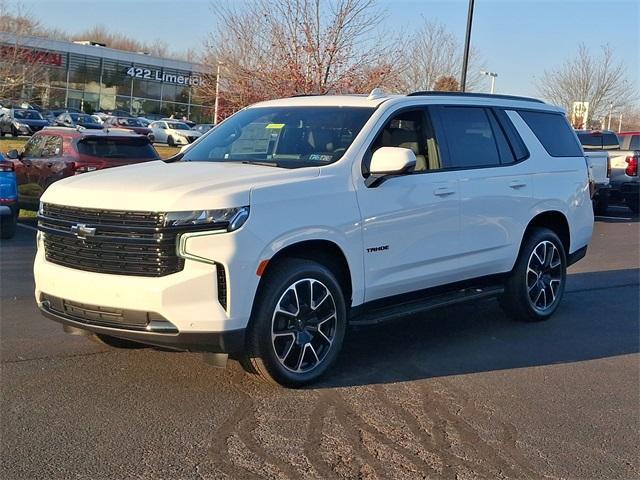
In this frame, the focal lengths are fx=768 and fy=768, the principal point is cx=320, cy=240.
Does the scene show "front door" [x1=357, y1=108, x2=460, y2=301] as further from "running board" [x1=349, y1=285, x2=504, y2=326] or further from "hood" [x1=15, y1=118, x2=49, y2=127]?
"hood" [x1=15, y1=118, x2=49, y2=127]

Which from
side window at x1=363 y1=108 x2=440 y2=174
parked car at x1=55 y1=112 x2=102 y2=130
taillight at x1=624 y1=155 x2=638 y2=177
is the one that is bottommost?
side window at x1=363 y1=108 x2=440 y2=174

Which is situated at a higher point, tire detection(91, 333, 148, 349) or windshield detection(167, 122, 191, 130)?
windshield detection(167, 122, 191, 130)

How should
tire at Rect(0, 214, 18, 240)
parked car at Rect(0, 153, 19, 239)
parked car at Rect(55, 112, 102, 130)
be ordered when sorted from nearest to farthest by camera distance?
parked car at Rect(0, 153, 19, 239)
tire at Rect(0, 214, 18, 240)
parked car at Rect(55, 112, 102, 130)

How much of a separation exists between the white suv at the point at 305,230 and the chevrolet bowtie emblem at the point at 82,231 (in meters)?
0.01

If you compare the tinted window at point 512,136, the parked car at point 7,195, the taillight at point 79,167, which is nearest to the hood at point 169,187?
the tinted window at point 512,136

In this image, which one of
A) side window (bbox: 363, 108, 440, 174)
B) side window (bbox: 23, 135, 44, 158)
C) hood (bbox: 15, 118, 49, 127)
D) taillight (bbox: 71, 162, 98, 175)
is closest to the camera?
side window (bbox: 363, 108, 440, 174)

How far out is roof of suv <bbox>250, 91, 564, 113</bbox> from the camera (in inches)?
233

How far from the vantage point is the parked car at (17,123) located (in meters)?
40.4

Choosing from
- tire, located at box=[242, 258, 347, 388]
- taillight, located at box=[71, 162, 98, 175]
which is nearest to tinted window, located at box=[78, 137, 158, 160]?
taillight, located at box=[71, 162, 98, 175]

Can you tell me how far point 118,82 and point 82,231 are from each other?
5845cm

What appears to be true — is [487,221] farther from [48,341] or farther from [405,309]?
[48,341]

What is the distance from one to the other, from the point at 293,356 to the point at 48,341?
216cm

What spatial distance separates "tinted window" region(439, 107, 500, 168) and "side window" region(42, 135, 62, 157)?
770 cm

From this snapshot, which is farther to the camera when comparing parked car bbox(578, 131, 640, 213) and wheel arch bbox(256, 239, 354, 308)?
parked car bbox(578, 131, 640, 213)
